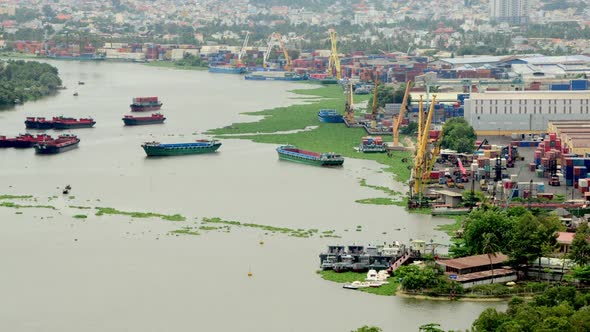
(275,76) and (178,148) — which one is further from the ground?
(178,148)

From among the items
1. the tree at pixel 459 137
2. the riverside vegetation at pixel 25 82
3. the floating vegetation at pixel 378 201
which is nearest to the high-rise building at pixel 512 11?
the riverside vegetation at pixel 25 82

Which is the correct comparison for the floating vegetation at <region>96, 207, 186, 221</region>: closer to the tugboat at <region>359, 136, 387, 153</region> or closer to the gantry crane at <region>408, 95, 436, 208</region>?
the gantry crane at <region>408, 95, 436, 208</region>

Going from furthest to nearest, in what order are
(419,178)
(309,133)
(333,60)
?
(333,60), (309,133), (419,178)

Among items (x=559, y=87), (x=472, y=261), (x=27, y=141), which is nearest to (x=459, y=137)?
(x=27, y=141)

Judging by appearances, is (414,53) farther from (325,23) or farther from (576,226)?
(576,226)

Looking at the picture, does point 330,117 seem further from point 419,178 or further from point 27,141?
point 419,178

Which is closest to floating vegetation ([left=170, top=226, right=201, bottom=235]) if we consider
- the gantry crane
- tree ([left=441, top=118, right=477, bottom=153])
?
the gantry crane
